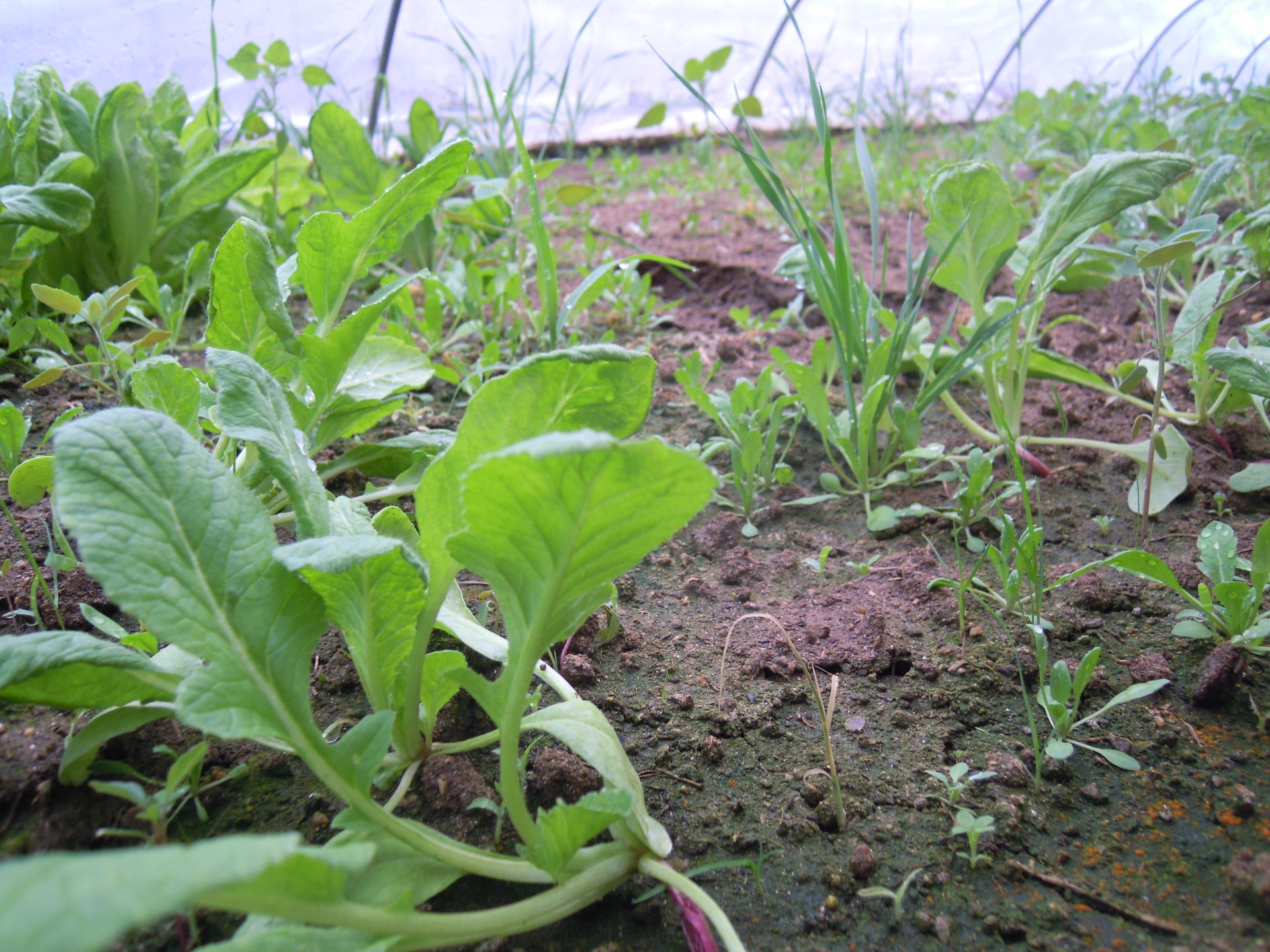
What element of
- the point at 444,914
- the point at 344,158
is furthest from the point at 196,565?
the point at 344,158

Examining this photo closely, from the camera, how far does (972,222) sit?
4.91 ft

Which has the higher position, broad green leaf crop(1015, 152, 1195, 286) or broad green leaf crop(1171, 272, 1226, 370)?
broad green leaf crop(1015, 152, 1195, 286)

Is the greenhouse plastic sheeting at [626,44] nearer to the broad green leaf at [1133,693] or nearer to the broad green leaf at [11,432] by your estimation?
the broad green leaf at [11,432]

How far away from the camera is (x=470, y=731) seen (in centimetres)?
102

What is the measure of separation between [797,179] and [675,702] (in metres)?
3.54

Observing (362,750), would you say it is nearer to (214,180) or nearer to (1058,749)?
(1058,749)

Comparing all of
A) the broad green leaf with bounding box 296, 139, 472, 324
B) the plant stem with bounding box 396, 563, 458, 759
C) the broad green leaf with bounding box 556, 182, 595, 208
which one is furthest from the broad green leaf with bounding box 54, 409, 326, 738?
the broad green leaf with bounding box 556, 182, 595, 208

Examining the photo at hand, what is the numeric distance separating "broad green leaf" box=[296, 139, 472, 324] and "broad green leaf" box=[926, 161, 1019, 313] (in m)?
0.90

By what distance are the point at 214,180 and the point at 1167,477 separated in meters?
2.35

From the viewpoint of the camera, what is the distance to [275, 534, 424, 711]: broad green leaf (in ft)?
2.73

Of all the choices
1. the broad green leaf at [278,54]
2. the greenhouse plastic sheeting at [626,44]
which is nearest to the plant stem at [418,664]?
the broad green leaf at [278,54]

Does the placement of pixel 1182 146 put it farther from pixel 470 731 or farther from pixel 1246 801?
pixel 470 731

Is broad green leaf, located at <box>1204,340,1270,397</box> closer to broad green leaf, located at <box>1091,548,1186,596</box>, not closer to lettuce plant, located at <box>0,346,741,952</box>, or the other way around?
broad green leaf, located at <box>1091,548,1186,596</box>

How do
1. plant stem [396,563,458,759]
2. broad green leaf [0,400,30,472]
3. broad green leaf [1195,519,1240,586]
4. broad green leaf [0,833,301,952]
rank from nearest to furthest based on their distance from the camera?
broad green leaf [0,833,301,952] < plant stem [396,563,458,759] < broad green leaf [1195,519,1240,586] < broad green leaf [0,400,30,472]
